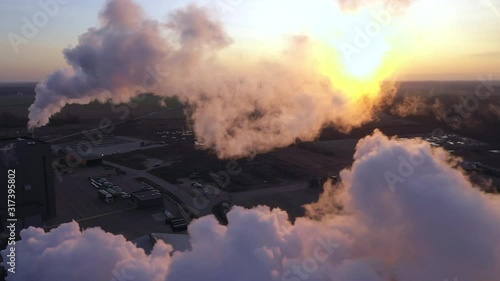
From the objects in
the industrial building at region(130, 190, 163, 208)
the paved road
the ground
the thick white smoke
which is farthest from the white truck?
the thick white smoke

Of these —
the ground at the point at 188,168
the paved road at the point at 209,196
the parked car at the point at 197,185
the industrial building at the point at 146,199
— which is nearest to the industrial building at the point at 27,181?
the ground at the point at 188,168

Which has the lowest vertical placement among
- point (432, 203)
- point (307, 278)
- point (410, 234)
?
point (307, 278)

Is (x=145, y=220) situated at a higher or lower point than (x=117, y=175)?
lower

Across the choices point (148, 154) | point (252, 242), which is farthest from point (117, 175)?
point (252, 242)

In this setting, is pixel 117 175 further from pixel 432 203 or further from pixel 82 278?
pixel 432 203

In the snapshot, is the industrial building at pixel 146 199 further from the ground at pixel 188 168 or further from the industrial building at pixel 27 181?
the industrial building at pixel 27 181

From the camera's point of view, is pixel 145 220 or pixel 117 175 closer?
pixel 145 220

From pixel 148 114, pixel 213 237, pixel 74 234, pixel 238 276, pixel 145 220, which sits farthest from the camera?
pixel 148 114
